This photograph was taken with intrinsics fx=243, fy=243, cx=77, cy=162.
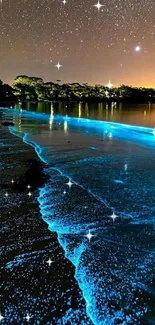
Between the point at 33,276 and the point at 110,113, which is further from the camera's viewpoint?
the point at 110,113

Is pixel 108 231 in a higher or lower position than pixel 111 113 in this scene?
lower

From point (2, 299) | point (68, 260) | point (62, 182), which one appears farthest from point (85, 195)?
point (2, 299)

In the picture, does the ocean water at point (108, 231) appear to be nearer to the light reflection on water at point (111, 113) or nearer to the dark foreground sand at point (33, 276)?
the dark foreground sand at point (33, 276)

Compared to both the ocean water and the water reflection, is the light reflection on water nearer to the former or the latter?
the water reflection

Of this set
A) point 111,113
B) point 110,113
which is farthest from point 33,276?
point 111,113

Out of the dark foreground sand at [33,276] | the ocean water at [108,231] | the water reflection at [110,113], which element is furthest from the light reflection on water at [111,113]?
the dark foreground sand at [33,276]

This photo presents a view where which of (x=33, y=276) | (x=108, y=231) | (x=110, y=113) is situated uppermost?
(x=110, y=113)

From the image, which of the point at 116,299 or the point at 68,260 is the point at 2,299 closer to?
the point at 68,260

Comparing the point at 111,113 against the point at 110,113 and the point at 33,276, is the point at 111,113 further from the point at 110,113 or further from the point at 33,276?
the point at 33,276
